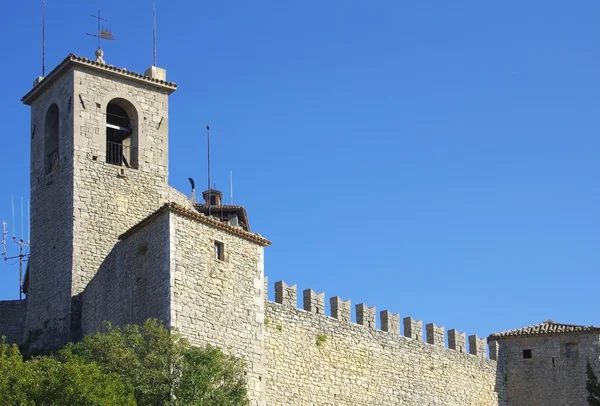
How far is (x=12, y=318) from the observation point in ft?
128

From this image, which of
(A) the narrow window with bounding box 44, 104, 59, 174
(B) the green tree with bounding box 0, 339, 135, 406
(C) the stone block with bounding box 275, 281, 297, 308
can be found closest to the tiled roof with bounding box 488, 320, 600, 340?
(C) the stone block with bounding box 275, 281, 297, 308

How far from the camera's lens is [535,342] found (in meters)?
42.9

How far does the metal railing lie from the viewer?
38.3m

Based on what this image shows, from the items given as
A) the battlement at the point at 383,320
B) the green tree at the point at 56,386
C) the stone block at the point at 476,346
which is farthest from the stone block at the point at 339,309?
the green tree at the point at 56,386

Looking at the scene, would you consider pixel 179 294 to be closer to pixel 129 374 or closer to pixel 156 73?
pixel 129 374

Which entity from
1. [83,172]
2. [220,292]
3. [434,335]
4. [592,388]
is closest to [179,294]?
[220,292]

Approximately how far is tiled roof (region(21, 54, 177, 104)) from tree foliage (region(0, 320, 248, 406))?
992 centimetres

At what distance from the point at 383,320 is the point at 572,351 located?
7023 mm

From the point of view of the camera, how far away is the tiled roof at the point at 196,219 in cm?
3170

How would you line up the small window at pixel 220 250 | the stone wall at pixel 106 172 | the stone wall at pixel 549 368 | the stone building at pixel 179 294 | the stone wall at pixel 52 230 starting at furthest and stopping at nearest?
the stone wall at pixel 549 368 < the stone wall at pixel 106 172 < the stone wall at pixel 52 230 < the small window at pixel 220 250 < the stone building at pixel 179 294

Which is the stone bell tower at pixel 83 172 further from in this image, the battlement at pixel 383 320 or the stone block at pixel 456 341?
the stone block at pixel 456 341

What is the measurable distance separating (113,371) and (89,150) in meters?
10.0

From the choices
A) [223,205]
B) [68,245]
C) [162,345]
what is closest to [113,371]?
[162,345]

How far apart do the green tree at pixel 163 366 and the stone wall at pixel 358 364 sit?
15.0 ft
